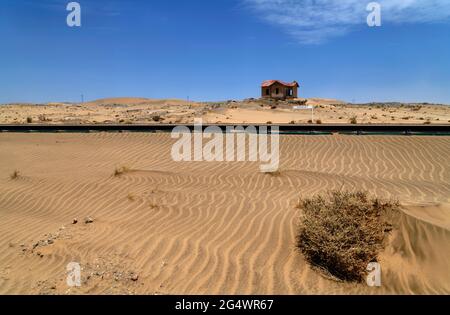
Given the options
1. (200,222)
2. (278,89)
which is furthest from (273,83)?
(200,222)

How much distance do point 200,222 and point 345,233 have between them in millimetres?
2775

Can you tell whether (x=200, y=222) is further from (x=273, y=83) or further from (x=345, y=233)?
(x=273, y=83)

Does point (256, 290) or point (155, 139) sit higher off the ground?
point (155, 139)

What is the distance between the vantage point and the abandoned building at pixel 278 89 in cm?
4784

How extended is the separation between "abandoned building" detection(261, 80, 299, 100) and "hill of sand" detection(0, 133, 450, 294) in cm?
3483

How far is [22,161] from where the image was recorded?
538 inches

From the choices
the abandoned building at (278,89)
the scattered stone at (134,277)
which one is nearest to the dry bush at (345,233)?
the scattered stone at (134,277)

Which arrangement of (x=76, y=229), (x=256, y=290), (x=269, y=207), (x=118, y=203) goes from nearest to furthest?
(x=256, y=290) → (x=76, y=229) → (x=269, y=207) → (x=118, y=203)

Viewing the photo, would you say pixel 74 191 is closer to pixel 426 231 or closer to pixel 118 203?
pixel 118 203

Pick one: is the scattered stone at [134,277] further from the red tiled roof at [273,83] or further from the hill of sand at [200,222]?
the red tiled roof at [273,83]

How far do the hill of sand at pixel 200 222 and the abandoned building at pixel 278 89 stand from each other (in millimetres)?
34833
